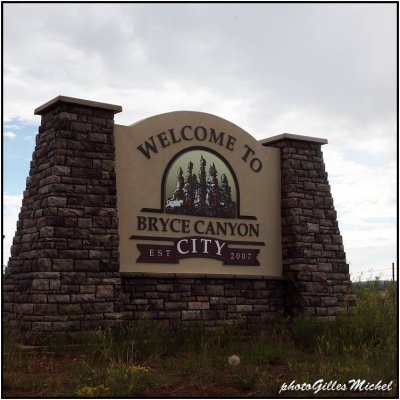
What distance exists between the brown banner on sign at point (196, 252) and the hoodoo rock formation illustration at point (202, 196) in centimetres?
59

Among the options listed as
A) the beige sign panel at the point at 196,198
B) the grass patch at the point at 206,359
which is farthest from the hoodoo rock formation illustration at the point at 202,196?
the grass patch at the point at 206,359

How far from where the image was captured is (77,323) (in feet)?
A: 36.0

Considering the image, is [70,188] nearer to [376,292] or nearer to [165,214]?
[165,214]

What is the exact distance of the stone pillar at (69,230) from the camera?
1099 centimetres

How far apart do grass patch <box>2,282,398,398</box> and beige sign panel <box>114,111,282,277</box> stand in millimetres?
1489

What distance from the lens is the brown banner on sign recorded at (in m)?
12.4

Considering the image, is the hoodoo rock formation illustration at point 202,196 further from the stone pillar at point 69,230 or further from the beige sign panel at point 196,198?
the stone pillar at point 69,230

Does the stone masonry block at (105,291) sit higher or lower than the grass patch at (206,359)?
higher

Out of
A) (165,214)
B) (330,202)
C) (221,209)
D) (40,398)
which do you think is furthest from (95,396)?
(330,202)

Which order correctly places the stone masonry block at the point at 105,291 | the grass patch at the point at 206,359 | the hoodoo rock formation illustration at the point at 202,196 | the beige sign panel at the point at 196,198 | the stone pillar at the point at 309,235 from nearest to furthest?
the grass patch at the point at 206,359, the stone masonry block at the point at 105,291, the beige sign panel at the point at 196,198, the hoodoo rock formation illustration at the point at 202,196, the stone pillar at the point at 309,235

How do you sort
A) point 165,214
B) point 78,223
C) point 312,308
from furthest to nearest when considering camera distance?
point 312,308 → point 165,214 → point 78,223

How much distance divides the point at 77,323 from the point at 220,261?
3.51 meters

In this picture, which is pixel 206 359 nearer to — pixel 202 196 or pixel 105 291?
pixel 105 291

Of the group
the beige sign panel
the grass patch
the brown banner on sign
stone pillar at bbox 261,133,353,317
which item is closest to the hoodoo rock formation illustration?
the beige sign panel
